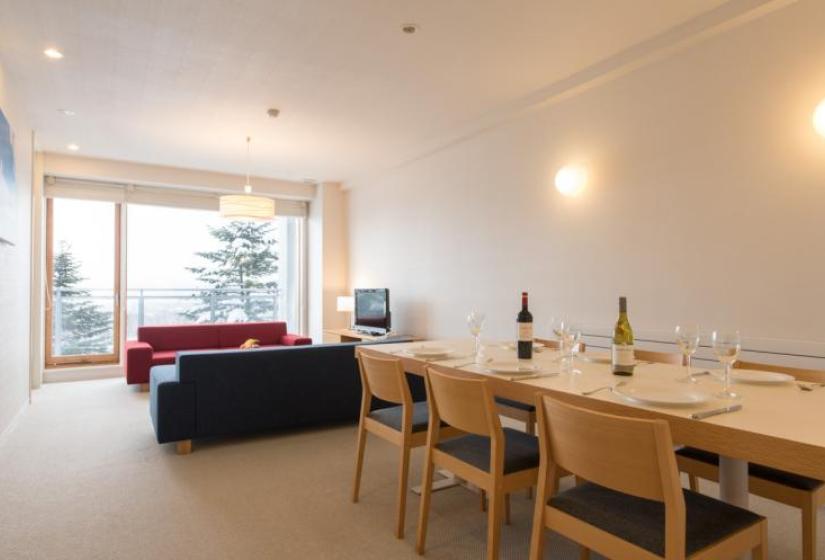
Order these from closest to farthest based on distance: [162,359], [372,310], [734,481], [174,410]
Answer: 1. [734,481]
2. [174,410]
3. [162,359]
4. [372,310]

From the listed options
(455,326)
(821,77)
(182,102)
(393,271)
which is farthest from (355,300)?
(821,77)

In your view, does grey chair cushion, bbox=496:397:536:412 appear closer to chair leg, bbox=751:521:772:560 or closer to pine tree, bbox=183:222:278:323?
chair leg, bbox=751:521:772:560

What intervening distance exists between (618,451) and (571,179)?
10.5 ft

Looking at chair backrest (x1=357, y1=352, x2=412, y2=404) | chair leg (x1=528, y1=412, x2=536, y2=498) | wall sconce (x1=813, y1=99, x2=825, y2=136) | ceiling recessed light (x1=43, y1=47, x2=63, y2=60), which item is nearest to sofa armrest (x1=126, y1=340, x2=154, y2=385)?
ceiling recessed light (x1=43, y1=47, x2=63, y2=60)

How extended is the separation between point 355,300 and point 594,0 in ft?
15.9

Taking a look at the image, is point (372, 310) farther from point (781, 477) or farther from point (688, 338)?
point (781, 477)

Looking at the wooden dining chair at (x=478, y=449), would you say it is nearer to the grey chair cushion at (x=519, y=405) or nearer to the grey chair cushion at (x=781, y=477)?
the grey chair cushion at (x=519, y=405)

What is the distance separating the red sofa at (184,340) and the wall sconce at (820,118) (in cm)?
497

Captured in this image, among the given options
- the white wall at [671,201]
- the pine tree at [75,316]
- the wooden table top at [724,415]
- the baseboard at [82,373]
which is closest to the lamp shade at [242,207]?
the white wall at [671,201]

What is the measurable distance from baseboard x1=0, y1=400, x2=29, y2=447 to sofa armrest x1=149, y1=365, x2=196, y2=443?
1.24m

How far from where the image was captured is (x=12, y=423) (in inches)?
164

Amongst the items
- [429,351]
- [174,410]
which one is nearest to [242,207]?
[174,410]

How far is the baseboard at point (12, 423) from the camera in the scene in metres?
3.74

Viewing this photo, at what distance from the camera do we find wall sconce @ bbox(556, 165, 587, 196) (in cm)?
407
